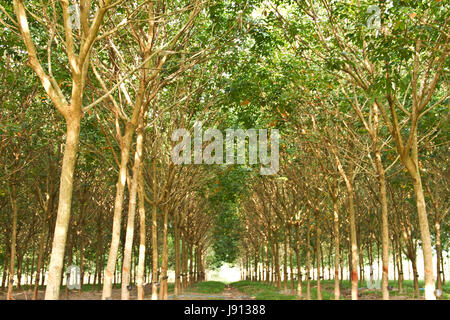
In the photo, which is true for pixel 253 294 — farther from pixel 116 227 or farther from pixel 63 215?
pixel 63 215

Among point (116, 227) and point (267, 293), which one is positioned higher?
point (116, 227)

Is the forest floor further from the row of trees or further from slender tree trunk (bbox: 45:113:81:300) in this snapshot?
slender tree trunk (bbox: 45:113:81:300)

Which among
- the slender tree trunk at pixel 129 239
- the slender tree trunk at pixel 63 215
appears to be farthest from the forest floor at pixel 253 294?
the slender tree trunk at pixel 63 215

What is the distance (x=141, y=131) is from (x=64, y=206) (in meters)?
5.48

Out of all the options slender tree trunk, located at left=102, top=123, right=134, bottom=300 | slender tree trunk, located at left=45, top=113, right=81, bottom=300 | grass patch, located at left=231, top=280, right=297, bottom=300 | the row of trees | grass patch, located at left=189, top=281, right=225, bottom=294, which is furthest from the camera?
grass patch, located at left=189, top=281, right=225, bottom=294

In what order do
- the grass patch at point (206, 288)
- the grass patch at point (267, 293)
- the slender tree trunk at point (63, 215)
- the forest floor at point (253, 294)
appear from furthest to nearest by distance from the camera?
the grass patch at point (206, 288)
the forest floor at point (253, 294)
the grass patch at point (267, 293)
the slender tree trunk at point (63, 215)

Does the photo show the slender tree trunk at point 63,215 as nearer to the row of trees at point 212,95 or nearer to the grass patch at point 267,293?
the row of trees at point 212,95

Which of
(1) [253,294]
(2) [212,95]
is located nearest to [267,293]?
(1) [253,294]

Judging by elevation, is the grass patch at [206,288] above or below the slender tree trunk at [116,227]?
below

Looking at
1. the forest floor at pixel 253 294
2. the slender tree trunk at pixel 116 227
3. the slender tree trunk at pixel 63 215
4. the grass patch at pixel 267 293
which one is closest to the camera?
the slender tree trunk at pixel 63 215

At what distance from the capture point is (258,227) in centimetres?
3575

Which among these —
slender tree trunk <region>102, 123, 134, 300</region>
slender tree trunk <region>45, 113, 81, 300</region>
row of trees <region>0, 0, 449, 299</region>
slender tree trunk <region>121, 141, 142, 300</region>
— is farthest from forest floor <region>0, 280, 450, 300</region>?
slender tree trunk <region>45, 113, 81, 300</region>

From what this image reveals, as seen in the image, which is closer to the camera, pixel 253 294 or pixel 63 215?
pixel 63 215
